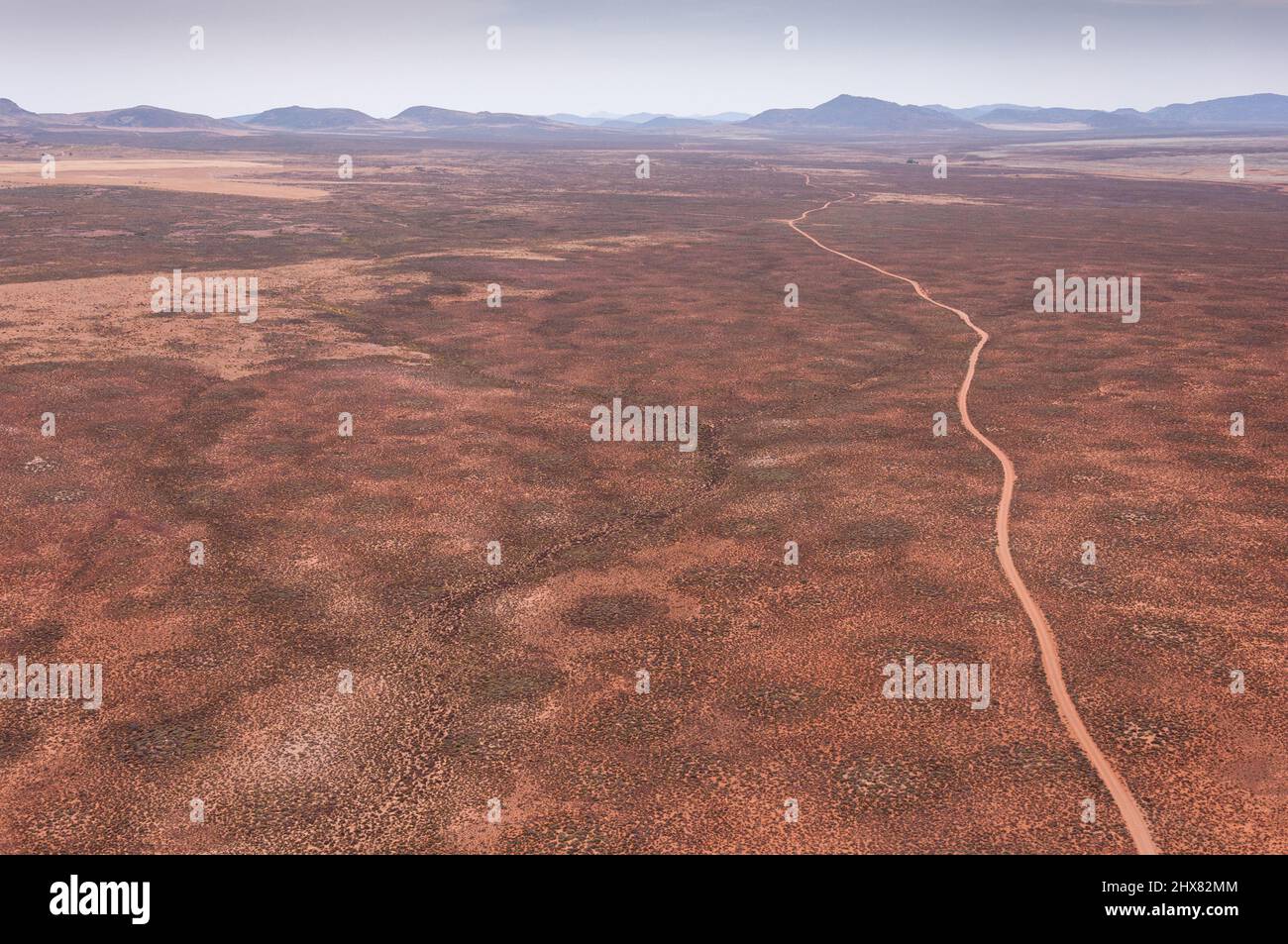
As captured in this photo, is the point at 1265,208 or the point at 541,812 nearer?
the point at 541,812

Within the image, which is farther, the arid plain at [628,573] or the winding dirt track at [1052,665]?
the arid plain at [628,573]

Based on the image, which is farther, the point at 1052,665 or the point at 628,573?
the point at 628,573

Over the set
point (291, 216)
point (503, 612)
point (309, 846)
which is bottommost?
point (309, 846)

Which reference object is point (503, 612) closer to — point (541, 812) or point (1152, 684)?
point (541, 812)

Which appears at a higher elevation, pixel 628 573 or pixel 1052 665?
pixel 628 573

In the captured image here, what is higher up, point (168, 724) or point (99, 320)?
point (99, 320)

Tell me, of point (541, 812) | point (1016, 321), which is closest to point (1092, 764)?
point (541, 812)

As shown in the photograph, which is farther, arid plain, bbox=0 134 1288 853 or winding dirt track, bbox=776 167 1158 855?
arid plain, bbox=0 134 1288 853
